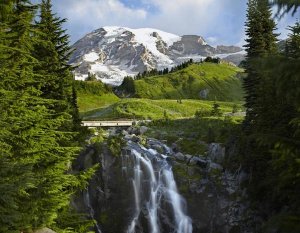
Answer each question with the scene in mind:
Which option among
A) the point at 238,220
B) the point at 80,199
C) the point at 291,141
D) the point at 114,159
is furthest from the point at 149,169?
the point at 291,141

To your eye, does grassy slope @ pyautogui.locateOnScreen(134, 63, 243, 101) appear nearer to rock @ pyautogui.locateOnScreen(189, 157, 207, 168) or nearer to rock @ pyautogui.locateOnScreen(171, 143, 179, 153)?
rock @ pyautogui.locateOnScreen(171, 143, 179, 153)

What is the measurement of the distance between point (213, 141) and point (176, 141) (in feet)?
15.4

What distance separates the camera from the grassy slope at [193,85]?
158 metres

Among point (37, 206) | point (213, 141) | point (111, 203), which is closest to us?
point (37, 206)

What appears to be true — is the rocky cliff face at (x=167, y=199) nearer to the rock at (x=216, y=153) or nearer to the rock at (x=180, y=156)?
the rock at (x=216, y=153)

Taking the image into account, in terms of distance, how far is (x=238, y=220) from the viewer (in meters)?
37.4

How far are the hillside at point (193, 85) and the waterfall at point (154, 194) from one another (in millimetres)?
108142

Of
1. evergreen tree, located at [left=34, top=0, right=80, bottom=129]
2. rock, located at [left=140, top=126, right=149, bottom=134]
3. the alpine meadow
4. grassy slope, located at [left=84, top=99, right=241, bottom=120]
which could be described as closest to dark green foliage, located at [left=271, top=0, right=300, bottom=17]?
the alpine meadow

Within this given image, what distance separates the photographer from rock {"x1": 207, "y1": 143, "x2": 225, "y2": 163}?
44.7 metres

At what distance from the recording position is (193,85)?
541 ft

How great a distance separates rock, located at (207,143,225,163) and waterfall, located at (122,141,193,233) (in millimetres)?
4864

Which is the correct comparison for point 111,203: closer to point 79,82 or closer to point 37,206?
point 37,206

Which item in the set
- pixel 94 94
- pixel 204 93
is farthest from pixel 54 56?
pixel 204 93

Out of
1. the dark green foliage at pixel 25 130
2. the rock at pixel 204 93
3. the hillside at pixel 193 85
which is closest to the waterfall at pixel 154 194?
the dark green foliage at pixel 25 130
